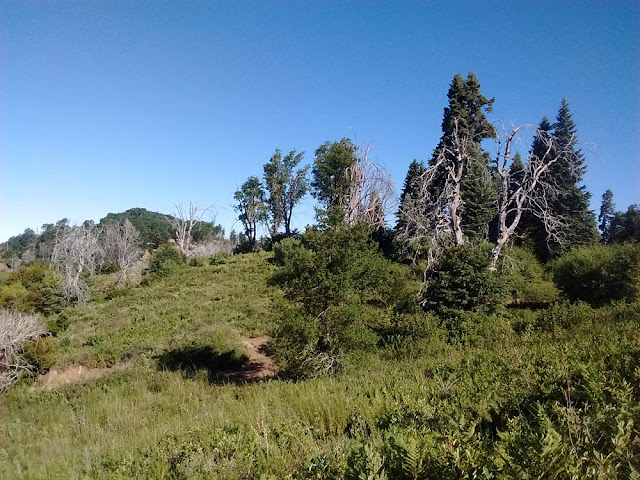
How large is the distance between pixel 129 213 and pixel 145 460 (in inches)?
4832

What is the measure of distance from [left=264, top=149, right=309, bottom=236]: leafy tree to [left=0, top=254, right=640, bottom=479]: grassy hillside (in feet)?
124

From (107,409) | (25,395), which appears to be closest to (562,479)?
(107,409)

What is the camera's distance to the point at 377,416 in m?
4.11

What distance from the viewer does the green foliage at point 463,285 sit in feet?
39.9

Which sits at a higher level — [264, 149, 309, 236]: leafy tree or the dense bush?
[264, 149, 309, 236]: leafy tree

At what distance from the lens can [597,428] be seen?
8.20 ft

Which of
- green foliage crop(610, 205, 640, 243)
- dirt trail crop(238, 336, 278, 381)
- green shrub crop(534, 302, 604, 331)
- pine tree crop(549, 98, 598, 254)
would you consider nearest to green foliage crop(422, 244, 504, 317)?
green shrub crop(534, 302, 604, 331)

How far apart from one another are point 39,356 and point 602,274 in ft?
71.5

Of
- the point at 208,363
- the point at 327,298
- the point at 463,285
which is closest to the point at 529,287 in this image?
the point at 463,285

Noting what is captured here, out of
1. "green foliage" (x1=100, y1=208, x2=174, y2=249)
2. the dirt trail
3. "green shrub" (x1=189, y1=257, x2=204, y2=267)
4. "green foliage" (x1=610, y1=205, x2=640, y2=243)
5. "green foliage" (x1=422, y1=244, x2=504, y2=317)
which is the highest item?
"green foliage" (x1=100, y1=208, x2=174, y2=249)

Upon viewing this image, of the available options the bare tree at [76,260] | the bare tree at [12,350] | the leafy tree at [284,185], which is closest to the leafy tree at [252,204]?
the leafy tree at [284,185]

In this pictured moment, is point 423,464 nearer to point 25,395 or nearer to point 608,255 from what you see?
point 25,395

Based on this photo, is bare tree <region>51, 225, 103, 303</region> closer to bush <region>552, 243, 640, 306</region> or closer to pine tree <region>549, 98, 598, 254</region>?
bush <region>552, 243, 640, 306</region>

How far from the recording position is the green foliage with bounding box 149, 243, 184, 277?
34750 millimetres
